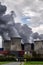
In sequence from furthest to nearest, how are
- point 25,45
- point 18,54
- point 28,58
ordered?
1. point 25,45
2. point 18,54
3. point 28,58

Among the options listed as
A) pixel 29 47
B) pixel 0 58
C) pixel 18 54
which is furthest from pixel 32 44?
pixel 0 58

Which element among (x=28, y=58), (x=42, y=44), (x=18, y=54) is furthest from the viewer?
(x=42, y=44)

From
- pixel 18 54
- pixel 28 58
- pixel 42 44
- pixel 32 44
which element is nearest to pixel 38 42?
pixel 42 44

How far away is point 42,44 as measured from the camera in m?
71.1

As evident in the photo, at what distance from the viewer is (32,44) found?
7875 centimetres

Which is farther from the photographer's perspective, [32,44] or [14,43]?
[32,44]

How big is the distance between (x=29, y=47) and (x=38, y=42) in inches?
228

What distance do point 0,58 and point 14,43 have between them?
28606mm

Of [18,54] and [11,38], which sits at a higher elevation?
[11,38]

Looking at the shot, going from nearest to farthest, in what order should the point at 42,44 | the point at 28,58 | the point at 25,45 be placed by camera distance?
the point at 28,58 → the point at 42,44 → the point at 25,45

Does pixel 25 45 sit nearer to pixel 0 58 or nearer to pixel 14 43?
pixel 14 43

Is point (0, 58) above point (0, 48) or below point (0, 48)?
below

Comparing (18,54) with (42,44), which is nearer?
(18,54)

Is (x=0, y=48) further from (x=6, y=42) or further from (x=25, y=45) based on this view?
(x=25, y=45)
